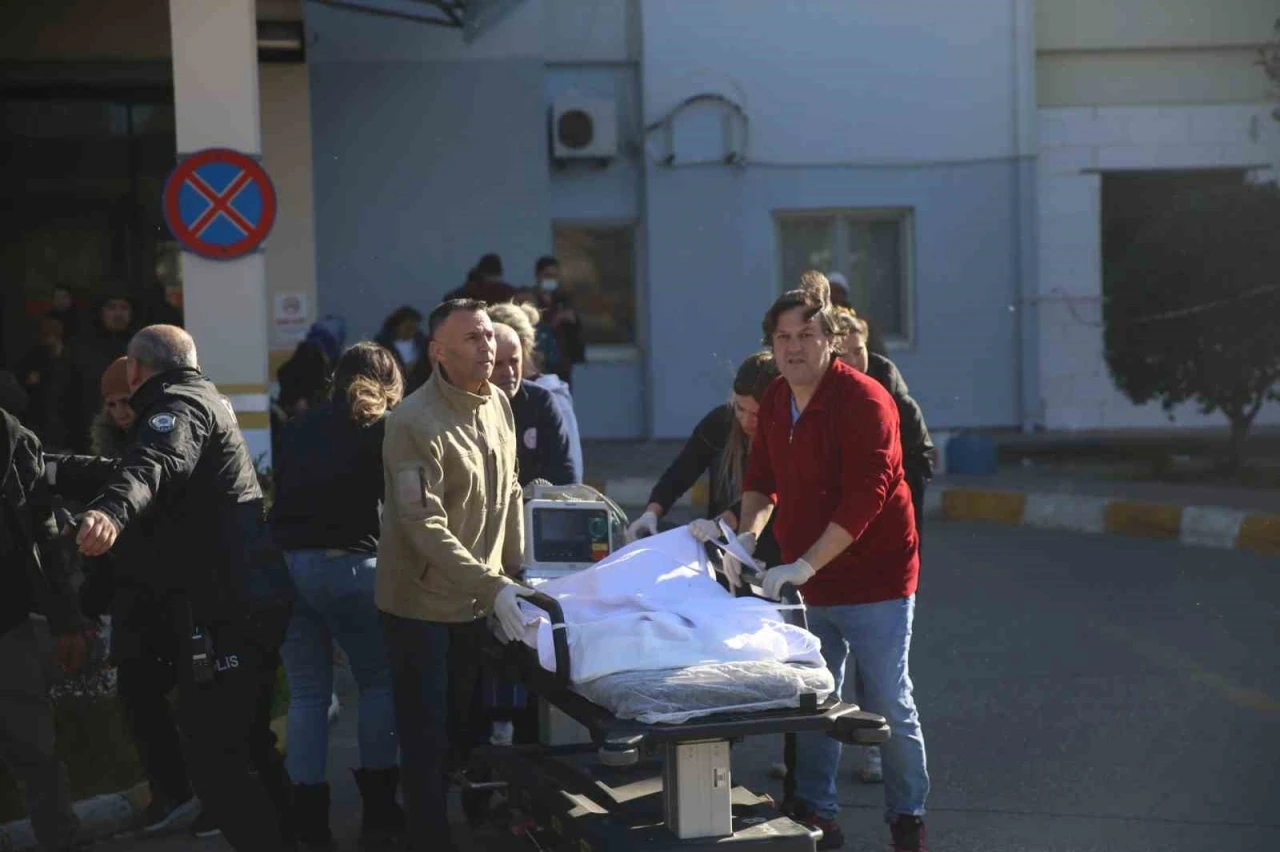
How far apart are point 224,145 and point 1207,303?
24.7 feet

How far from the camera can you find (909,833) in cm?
563

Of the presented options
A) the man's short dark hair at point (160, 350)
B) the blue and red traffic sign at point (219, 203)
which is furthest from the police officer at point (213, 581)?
the blue and red traffic sign at point (219, 203)

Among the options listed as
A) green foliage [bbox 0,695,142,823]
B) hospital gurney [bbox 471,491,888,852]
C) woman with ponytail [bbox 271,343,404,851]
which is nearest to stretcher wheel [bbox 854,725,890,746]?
hospital gurney [bbox 471,491,888,852]

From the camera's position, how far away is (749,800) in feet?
16.3

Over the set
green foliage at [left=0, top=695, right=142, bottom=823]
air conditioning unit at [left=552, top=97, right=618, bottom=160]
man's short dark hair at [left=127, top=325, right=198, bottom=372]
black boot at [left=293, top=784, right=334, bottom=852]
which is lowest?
green foliage at [left=0, top=695, right=142, bottom=823]

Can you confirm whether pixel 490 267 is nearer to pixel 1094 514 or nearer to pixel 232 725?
pixel 1094 514

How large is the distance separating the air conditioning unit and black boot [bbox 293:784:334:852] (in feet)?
41.2

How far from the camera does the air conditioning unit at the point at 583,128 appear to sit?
1805 cm

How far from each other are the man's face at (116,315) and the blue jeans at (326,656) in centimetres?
550

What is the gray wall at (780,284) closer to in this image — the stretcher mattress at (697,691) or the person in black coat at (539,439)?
the person in black coat at (539,439)

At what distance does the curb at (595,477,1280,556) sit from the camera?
12141mm

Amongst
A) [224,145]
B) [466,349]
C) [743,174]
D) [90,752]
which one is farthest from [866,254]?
[466,349]

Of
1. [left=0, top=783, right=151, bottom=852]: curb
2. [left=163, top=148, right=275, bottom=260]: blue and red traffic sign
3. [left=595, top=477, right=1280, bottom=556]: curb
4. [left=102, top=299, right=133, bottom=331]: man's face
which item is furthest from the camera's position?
[left=595, top=477, right=1280, bottom=556]: curb

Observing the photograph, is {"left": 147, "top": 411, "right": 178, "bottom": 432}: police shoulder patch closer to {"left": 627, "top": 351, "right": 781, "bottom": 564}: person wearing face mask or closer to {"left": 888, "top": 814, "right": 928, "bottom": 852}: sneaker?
{"left": 627, "top": 351, "right": 781, "bottom": 564}: person wearing face mask
